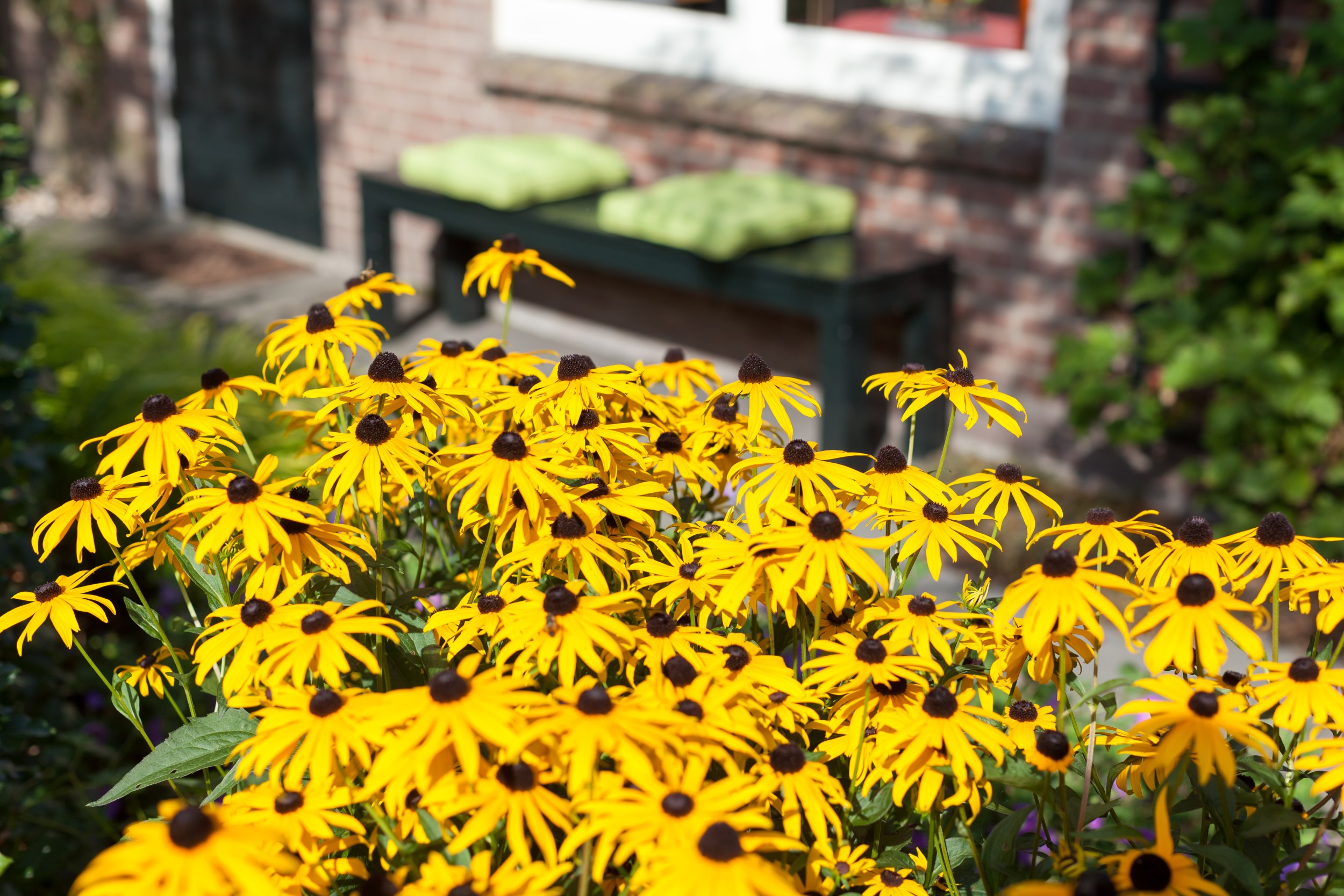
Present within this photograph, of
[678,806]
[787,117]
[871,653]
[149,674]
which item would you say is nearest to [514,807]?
[678,806]

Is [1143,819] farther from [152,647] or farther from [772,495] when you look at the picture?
[152,647]

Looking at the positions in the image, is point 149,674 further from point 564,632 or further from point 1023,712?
point 1023,712

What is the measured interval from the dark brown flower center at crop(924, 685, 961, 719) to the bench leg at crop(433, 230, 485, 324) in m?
5.04

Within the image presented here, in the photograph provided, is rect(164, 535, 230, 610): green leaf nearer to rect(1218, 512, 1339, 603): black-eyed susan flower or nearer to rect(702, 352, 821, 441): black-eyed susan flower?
rect(702, 352, 821, 441): black-eyed susan flower

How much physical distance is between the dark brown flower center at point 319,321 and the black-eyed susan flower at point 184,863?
0.91 metres

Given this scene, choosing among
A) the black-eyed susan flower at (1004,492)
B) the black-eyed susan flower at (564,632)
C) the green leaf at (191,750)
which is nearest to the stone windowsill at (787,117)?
the black-eyed susan flower at (1004,492)

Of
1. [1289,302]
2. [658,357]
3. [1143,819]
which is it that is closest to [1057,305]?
[1289,302]

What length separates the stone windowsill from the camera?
14.4 ft

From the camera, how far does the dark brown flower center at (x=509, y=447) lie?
1428 mm

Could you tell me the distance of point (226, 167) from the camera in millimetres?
7422

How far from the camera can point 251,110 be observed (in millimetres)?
7070

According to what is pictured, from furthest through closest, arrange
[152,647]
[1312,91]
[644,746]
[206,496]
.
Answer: [1312,91], [152,647], [206,496], [644,746]

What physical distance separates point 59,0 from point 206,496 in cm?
771

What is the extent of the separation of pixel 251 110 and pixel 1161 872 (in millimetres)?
7016
